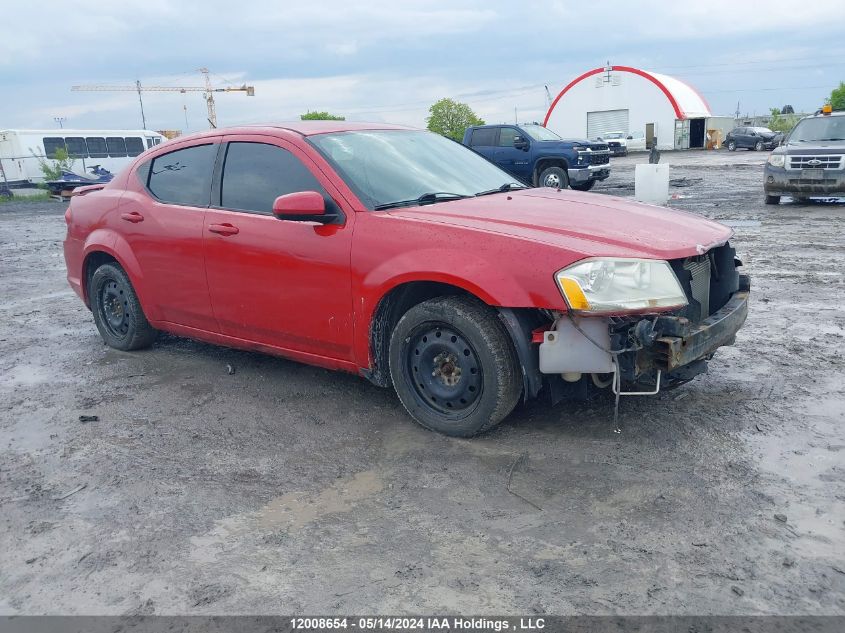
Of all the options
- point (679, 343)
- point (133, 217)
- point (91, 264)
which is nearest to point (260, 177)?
point (133, 217)

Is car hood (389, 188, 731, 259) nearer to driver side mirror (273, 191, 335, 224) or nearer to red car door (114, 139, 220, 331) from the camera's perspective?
driver side mirror (273, 191, 335, 224)

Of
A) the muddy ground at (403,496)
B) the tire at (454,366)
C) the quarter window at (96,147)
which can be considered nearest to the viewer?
the muddy ground at (403,496)

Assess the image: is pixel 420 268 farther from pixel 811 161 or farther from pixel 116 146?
pixel 116 146

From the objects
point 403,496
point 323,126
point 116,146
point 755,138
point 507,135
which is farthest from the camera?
point 755,138

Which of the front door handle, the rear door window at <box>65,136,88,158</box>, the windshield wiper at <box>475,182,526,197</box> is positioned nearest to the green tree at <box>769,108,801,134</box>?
the rear door window at <box>65,136,88,158</box>

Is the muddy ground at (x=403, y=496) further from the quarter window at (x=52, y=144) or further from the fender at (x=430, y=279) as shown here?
the quarter window at (x=52, y=144)

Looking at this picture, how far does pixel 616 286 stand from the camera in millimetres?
3521

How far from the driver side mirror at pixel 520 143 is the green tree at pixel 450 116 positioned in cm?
4119

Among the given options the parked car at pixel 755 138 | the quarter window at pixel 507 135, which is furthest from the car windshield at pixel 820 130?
the parked car at pixel 755 138

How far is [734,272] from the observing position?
4398 mm

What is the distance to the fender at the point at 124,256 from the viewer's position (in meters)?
5.47

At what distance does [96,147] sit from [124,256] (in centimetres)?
3489

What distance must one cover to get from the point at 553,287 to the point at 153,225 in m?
3.10

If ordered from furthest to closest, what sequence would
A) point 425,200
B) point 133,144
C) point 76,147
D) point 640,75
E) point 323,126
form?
1. point 640,75
2. point 133,144
3. point 76,147
4. point 323,126
5. point 425,200
